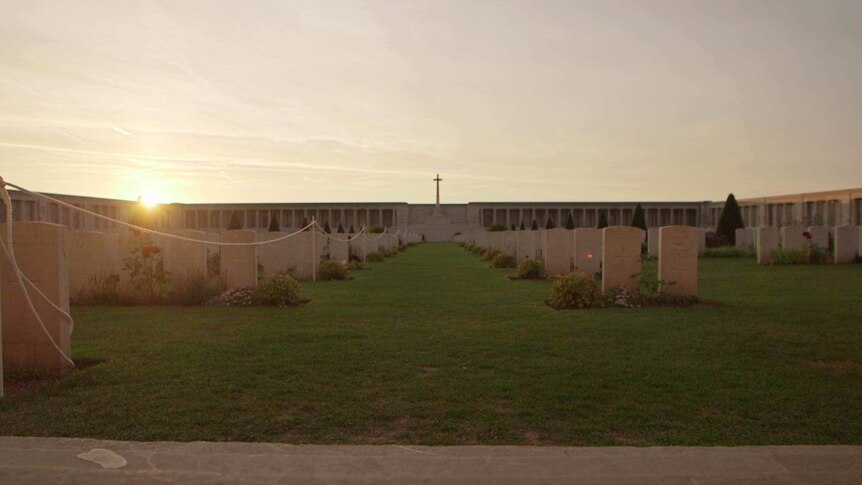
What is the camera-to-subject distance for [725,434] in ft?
15.1

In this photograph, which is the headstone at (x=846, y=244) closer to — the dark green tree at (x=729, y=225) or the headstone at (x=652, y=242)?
the headstone at (x=652, y=242)

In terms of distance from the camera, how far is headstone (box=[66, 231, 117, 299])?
45.1ft

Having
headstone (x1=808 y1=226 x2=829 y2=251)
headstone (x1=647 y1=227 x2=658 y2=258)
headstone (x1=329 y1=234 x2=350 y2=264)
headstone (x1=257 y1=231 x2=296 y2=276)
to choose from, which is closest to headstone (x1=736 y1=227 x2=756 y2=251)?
headstone (x1=647 y1=227 x2=658 y2=258)

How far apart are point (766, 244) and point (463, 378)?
78.5 feet

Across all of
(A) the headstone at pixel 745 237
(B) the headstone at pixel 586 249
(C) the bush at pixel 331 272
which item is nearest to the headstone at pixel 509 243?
(B) the headstone at pixel 586 249

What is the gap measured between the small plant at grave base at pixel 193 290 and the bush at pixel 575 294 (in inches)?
263

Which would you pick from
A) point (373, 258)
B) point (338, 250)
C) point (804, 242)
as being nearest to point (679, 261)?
point (338, 250)

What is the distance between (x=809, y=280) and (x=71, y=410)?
59.5 ft

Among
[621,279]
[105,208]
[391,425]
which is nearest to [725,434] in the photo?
[391,425]

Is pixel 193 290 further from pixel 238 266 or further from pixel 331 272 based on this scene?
pixel 331 272

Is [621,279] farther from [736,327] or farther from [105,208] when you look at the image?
[105,208]

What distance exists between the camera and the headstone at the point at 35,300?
6.52m

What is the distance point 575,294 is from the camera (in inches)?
487

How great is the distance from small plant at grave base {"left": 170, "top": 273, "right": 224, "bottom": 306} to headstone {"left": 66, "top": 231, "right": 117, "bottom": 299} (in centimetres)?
155
